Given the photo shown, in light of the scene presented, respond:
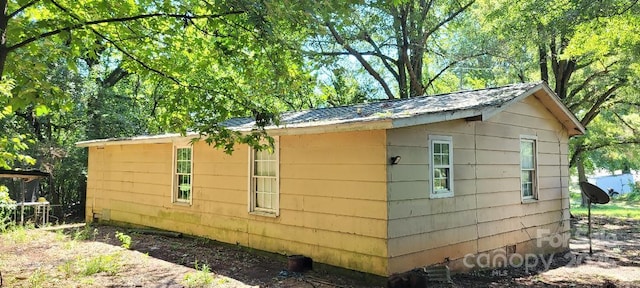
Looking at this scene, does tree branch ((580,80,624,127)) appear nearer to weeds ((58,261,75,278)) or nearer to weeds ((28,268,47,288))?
weeds ((58,261,75,278))

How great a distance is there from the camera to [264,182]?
8562mm

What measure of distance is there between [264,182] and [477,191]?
3.95m

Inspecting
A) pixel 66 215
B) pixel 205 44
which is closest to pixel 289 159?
pixel 205 44

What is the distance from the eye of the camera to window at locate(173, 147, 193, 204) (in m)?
10.4

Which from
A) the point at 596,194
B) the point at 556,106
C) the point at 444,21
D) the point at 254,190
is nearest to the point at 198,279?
the point at 254,190

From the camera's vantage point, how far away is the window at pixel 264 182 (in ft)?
27.0

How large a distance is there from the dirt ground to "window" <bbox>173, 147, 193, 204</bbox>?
3.24 ft

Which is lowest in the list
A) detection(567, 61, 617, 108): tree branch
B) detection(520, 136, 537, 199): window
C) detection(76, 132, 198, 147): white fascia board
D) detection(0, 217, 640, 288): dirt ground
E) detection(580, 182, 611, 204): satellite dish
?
detection(0, 217, 640, 288): dirt ground

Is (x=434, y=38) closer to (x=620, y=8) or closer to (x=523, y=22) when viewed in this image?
(x=523, y=22)

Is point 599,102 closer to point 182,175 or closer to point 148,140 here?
point 182,175

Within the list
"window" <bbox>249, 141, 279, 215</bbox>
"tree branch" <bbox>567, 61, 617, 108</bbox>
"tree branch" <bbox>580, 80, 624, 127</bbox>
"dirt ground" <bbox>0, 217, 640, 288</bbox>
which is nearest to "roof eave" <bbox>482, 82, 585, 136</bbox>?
"dirt ground" <bbox>0, 217, 640, 288</bbox>

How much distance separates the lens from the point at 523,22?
36.9 feet

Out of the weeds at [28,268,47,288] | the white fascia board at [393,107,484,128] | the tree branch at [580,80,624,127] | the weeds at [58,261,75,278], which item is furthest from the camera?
the tree branch at [580,80,624,127]

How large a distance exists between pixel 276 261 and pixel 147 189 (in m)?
5.22
